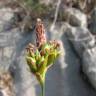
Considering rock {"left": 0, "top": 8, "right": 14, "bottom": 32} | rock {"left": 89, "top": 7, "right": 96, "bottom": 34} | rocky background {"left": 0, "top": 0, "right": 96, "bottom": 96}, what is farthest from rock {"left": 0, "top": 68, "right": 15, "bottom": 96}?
rock {"left": 89, "top": 7, "right": 96, "bottom": 34}

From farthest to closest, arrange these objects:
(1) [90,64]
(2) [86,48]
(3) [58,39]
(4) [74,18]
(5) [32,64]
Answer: (4) [74,18] → (3) [58,39] → (2) [86,48] → (1) [90,64] → (5) [32,64]

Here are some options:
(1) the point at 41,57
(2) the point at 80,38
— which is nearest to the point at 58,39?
(2) the point at 80,38

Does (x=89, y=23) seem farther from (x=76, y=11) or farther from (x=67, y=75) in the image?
(x=67, y=75)

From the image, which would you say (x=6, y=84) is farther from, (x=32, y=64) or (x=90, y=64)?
(x=32, y=64)

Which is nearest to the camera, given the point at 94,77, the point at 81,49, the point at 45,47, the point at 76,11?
the point at 45,47

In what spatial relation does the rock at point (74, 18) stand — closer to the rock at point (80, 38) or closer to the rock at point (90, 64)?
the rock at point (80, 38)

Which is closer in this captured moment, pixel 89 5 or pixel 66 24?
pixel 66 24

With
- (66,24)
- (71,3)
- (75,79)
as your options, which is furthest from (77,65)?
(71,3)

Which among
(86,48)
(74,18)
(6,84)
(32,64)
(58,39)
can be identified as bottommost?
(6,84)
